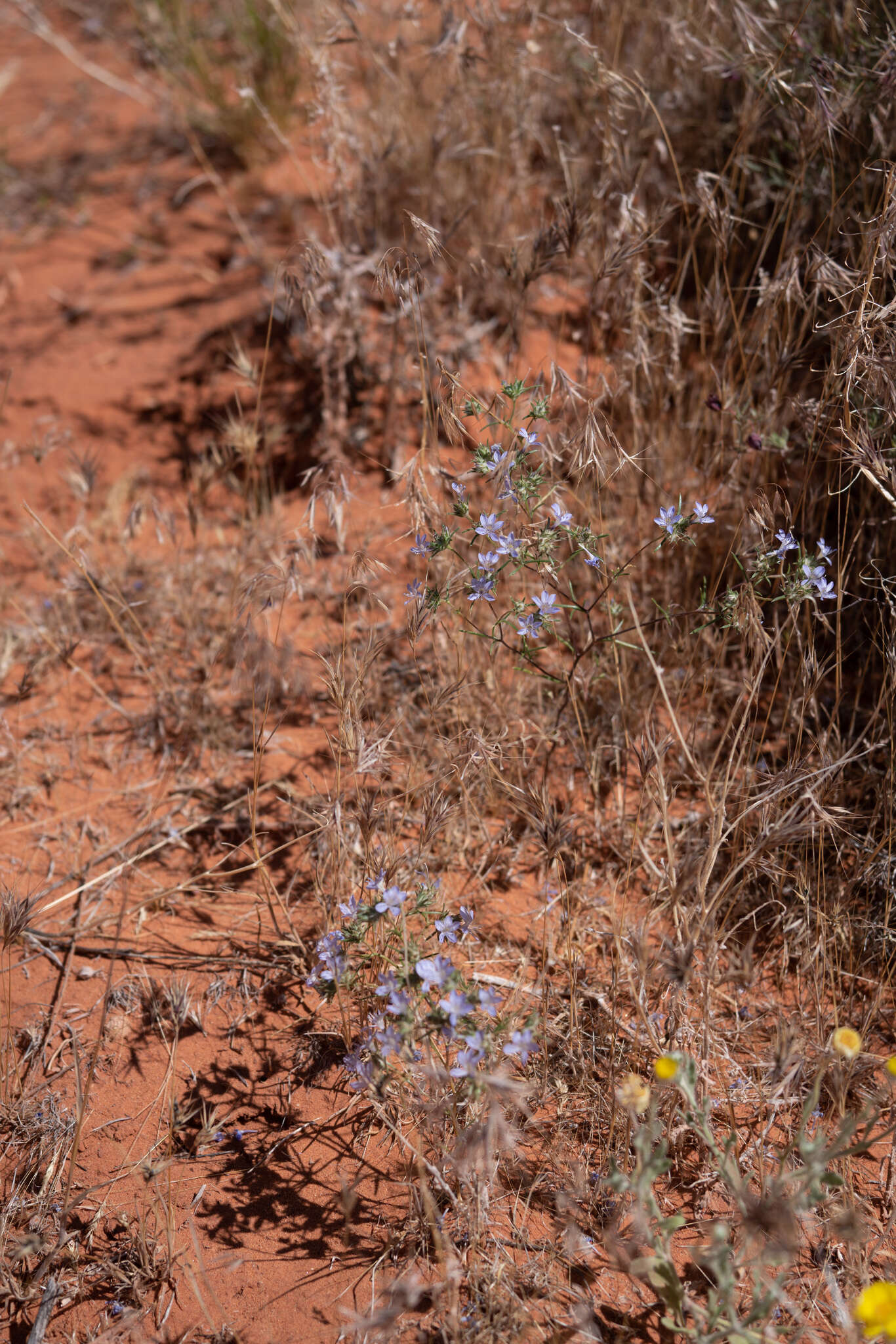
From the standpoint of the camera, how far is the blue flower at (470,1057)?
1498 millimetres

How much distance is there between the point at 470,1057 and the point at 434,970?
145mm

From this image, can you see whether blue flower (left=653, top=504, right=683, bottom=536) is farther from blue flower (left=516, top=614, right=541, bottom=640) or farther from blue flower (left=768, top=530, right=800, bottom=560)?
blue flower (left=516, top=614, right=541, bottom=640)

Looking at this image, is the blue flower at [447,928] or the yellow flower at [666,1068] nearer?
the yellow flower at [666,1068]

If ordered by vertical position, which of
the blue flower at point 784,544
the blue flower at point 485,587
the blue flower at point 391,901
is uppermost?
the blue flower at point 784,544

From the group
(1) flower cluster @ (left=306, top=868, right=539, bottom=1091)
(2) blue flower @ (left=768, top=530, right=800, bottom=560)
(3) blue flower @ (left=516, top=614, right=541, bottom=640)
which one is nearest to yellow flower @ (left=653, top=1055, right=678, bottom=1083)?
(1) flower cluster @ (left=306, top=868, right=539, bottom=1091)

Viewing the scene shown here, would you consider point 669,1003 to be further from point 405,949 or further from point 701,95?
point 701,95

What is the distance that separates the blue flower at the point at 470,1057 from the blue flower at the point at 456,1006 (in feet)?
0.11

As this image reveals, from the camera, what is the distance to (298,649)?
9.36 feet

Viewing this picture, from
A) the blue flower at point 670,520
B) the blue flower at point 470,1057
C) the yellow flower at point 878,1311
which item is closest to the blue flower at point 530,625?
the blue flower at point 670,520

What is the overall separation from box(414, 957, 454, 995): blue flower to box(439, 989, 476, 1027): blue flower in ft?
0.11

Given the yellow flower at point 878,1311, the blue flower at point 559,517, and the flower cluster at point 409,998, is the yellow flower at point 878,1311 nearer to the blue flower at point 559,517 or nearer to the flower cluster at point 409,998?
the flower cluster at point 409,998

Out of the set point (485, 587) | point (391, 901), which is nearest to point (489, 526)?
point (485, 587)

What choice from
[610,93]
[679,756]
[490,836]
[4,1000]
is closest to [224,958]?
[4,1000]

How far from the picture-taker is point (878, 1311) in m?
1.29
